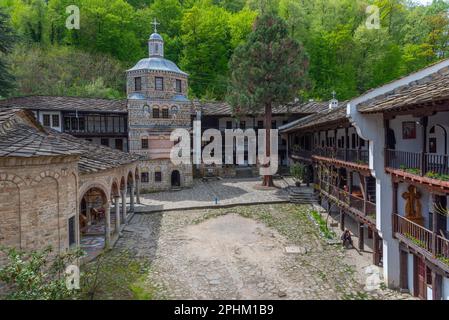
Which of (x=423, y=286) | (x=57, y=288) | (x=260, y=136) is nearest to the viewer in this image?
(x=57, y=288)

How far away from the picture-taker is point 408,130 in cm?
1244

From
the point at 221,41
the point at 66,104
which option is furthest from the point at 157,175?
the point at 221,41

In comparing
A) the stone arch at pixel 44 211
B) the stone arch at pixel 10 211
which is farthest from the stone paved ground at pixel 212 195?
the stone arch at pixel 10 211

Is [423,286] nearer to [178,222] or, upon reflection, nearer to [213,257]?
[213,257]

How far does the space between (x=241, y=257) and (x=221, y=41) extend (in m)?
44.0

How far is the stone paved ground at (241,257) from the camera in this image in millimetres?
11719

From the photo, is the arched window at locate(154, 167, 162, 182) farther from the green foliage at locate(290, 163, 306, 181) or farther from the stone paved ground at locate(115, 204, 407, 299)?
the green foliage at locate(290, 163, 306, 181)

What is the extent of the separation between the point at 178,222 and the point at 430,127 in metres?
14.9

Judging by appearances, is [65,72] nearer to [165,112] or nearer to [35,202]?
[165,112]

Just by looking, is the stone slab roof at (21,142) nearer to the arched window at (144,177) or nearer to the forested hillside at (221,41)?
the arched window at (144,177)

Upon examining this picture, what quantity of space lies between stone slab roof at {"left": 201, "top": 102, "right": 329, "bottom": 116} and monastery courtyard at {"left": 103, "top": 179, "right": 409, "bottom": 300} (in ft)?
48.8

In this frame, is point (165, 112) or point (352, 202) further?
point (165, 112)

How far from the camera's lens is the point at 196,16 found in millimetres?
50281
